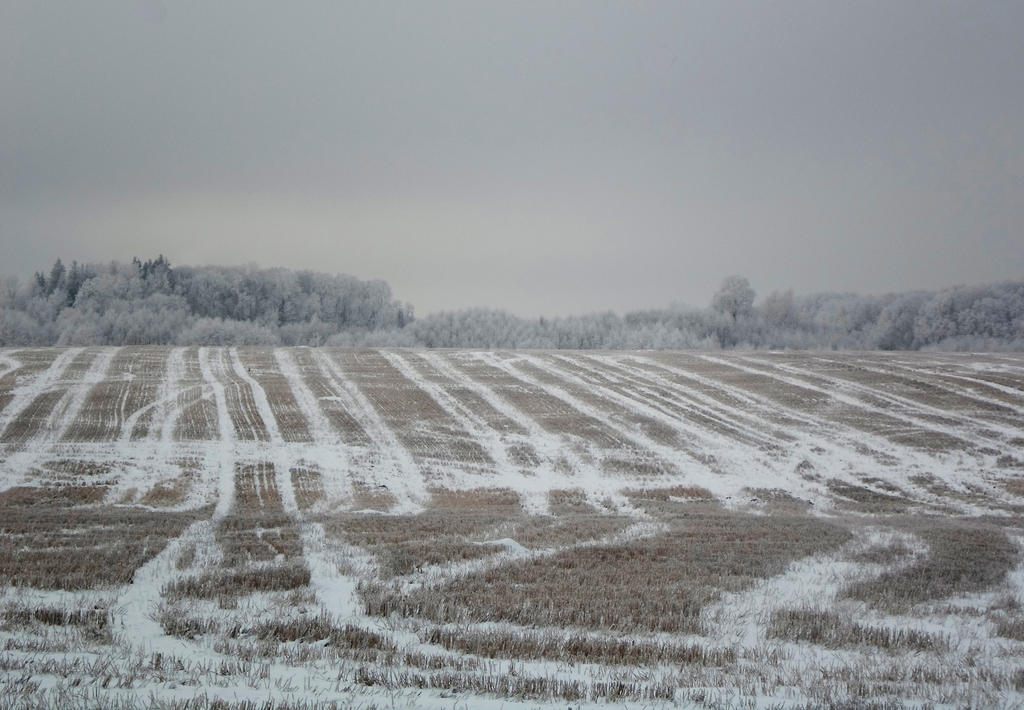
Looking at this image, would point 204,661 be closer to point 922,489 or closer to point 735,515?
point 735,515

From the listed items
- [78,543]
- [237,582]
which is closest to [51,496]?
[78,543]

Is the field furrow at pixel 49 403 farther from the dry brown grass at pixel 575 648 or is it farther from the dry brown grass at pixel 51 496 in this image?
the dry brown grass at pixel 575 648

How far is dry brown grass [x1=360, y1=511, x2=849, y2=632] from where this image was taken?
11297 mm

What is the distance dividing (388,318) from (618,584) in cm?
14122

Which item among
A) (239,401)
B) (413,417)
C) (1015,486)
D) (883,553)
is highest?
(239,401)

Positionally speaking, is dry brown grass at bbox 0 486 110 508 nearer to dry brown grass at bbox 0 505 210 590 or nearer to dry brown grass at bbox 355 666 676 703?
dry brown grass at bbox 0 505 210 590

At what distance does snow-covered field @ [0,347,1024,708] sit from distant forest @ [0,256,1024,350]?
6694 centimetres

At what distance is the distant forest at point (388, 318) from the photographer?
384 feet

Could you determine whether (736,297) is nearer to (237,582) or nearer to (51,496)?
(51,496)

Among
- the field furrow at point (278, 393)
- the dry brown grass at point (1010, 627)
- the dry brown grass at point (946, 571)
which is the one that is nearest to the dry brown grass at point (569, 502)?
the dry brown grass at point (946, 571)

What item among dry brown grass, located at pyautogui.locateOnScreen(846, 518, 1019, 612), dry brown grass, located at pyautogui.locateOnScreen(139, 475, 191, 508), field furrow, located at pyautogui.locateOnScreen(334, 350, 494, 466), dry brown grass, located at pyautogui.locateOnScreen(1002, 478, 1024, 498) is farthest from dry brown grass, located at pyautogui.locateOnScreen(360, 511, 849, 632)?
field furrow, located at pyautogui.locateOnScreen(334, 350, 494, 466)

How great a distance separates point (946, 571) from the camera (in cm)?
1579

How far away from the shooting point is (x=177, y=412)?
43.7 meters

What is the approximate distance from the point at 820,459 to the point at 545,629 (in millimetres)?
32014
